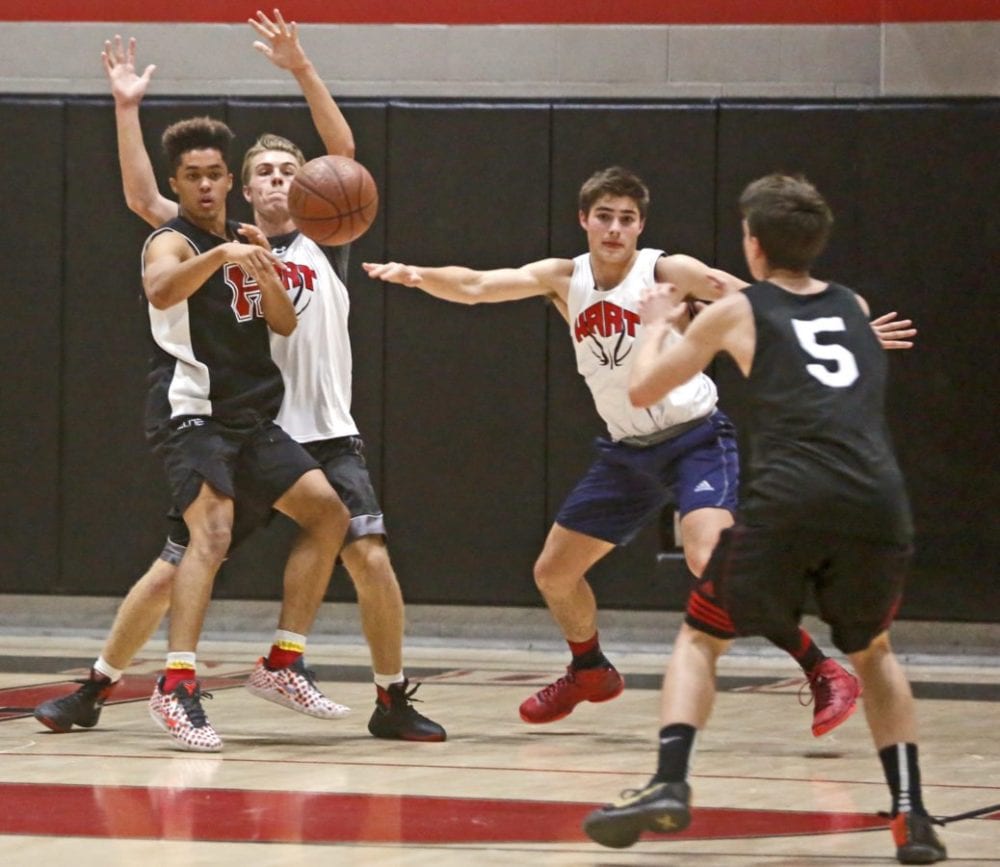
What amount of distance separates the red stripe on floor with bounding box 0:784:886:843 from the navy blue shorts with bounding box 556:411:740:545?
1513 millimetres

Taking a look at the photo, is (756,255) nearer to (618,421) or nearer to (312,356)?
(618,421)

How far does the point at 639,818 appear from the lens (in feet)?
12.9

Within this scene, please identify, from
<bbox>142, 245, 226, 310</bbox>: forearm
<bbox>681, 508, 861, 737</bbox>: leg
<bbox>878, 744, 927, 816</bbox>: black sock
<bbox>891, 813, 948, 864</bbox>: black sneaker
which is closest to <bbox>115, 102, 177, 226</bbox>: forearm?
<bbox>142, 245, 226, 310</bbox>: forearm

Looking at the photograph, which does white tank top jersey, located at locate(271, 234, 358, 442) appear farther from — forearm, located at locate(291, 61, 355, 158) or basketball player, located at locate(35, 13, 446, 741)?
forearm, located at locate(291, 61, 355, 158)

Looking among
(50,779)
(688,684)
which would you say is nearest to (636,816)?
(688,684)

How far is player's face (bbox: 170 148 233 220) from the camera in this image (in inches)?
232

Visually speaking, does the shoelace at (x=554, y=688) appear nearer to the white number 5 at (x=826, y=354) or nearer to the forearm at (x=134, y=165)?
the forearm at (x=134, y=165)

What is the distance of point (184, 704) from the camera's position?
18.6 feet

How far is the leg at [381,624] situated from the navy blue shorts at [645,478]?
0.62 m

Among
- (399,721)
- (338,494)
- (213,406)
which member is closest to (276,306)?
(213,406)

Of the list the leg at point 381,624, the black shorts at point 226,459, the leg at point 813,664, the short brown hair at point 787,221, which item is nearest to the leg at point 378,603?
the leg at point 381,624

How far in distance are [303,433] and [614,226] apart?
1241 mm

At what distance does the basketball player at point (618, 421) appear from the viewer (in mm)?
5898

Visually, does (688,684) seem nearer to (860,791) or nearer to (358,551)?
(860,791)
